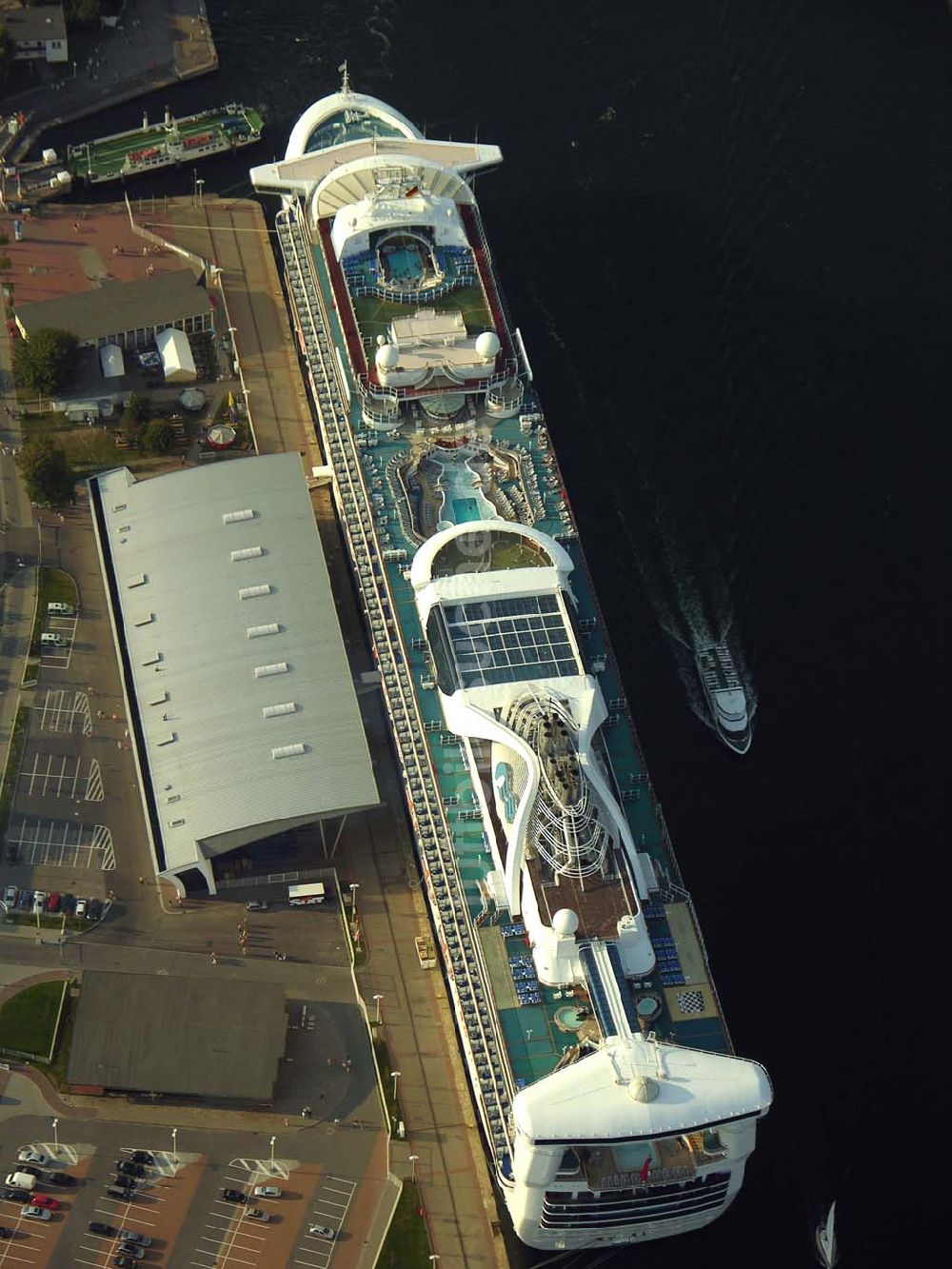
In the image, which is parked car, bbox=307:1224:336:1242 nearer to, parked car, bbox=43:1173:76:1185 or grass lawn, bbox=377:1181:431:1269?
grass lawn, bbox=377:1181:431:1269

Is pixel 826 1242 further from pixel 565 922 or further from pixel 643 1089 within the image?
pixel 565 922

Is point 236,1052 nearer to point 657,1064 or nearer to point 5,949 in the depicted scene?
point 5,949

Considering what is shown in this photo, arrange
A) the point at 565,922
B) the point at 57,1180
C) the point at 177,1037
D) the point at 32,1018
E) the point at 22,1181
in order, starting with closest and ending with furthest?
the point at 565,922 → the point at 22,1181 → the point at 57,1180 → the point at 177,1037 → the point at 32,1018

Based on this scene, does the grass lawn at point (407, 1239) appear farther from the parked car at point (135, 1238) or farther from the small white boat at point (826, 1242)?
the small white boat at point (826, 1242)

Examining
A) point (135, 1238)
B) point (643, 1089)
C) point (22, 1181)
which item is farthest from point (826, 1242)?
point (22, 1181)

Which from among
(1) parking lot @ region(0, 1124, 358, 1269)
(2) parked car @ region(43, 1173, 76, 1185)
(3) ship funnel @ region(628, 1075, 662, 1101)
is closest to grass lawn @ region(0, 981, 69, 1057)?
(1) parking lot @ region(0, 1124, 358, 1269)

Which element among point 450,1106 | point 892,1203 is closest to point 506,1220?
point 450,1106

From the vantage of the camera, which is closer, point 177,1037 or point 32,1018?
point 177,1037
